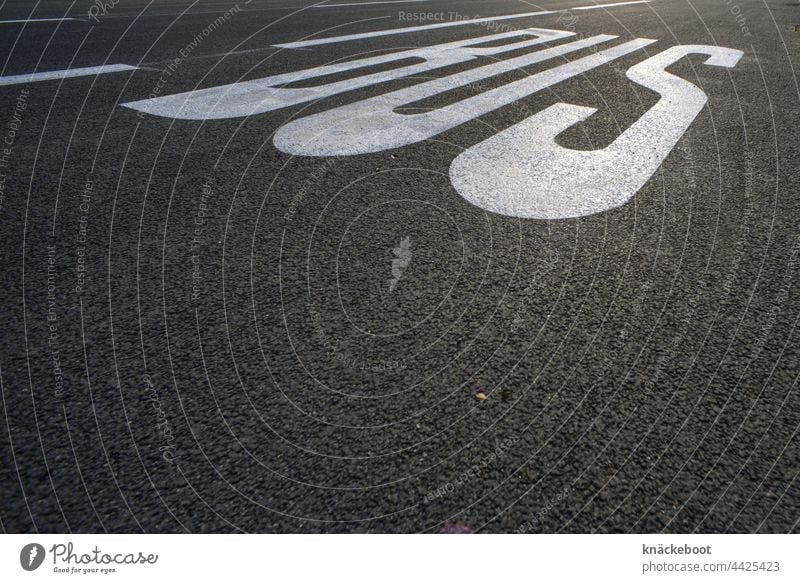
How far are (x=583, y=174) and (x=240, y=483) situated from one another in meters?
2.22

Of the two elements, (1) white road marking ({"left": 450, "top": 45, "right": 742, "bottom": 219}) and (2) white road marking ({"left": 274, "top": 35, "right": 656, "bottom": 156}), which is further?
(2) white road marking ({"left": 274, "top": 35, "right": 656, "bottom": 156})

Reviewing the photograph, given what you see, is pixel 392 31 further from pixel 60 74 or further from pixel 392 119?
pixel 392 119

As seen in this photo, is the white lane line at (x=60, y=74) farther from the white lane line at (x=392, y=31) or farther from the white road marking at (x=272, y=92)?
the white lane line at (x=392, y=31)

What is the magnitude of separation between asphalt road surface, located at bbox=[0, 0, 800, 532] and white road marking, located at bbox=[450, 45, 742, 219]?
0.02 meters

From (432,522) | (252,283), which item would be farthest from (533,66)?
(432,522)

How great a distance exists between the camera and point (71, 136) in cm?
327

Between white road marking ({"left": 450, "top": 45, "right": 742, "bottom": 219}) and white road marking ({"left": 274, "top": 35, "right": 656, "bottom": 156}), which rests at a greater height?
white road marking ({"left": 274, "top": 35, "right": 656, "bottom": 156})

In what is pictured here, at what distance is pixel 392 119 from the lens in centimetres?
366
